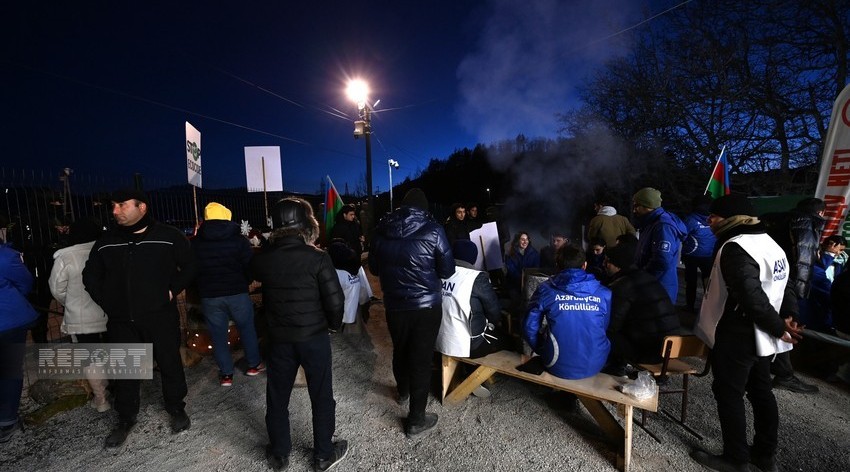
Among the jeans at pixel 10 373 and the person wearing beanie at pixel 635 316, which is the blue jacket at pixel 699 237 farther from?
the jeans at pixel 10 373

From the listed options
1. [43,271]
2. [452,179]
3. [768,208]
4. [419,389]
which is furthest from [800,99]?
[452,179]

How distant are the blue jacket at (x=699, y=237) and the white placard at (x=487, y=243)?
279cm

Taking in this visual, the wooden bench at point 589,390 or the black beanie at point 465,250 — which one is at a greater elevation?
the black beanie at point 465,250

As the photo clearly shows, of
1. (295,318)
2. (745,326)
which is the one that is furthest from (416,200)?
(745,326)

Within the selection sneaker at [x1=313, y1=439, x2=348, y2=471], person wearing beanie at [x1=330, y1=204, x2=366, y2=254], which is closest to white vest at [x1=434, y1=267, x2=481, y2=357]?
sneaker at [x1=313, y1=439, x2=348, y2=471]

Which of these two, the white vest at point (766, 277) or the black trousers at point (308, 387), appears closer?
the white vest at point (766, 277)

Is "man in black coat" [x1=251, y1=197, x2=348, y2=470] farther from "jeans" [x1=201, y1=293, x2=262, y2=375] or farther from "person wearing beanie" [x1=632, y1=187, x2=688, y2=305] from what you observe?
"person wearing beanie" [x1=632, y1=187, x2=688, y2=305]

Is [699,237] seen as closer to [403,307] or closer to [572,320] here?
[572,320]

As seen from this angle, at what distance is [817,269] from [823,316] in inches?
21.2

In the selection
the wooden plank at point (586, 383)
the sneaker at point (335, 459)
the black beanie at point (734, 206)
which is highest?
the black beanie at point (734, 206)

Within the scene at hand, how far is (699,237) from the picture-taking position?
5398 millimetres

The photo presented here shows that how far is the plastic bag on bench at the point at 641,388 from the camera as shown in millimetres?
2447

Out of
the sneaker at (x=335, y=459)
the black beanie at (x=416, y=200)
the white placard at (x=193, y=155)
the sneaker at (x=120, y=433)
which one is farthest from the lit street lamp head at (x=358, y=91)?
the sneaker at (x=335, y=459)

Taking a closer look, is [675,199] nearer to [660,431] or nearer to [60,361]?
[660,431]
